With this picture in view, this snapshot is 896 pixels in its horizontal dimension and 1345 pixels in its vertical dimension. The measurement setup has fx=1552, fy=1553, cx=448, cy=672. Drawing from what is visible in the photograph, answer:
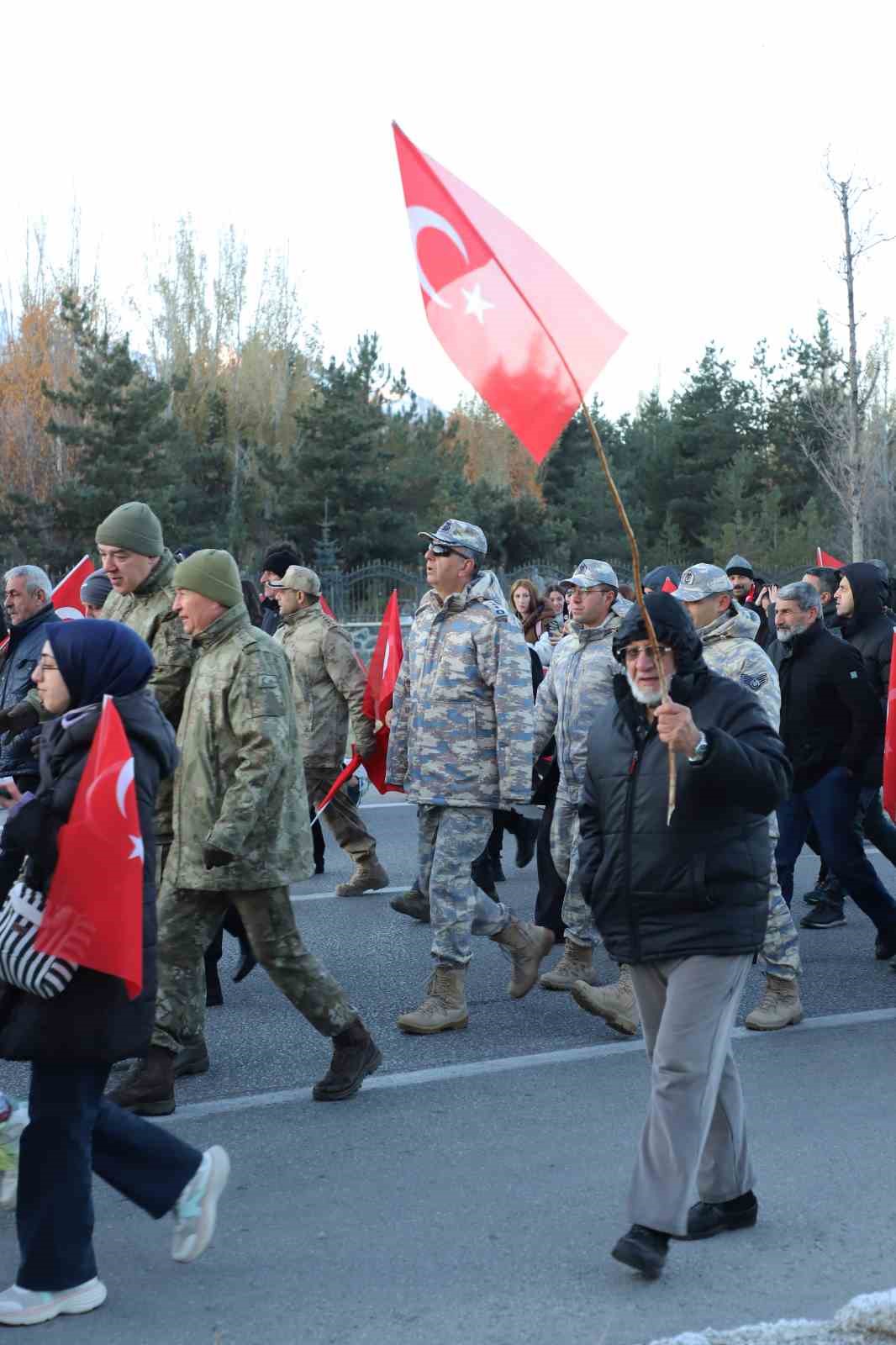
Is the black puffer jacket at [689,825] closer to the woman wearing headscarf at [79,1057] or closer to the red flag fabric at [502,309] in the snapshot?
the red flag fabric at [502,309]

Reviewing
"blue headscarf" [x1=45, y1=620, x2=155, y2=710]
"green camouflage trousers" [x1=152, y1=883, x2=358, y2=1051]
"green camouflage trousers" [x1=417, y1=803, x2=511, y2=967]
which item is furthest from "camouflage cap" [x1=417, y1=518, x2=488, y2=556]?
"blue headscarf" [x1=45, y1=620, x2=155, y2=710]

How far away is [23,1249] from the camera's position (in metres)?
3.61

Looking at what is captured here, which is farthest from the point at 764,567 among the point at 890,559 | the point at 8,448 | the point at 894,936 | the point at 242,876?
the point at 242,876

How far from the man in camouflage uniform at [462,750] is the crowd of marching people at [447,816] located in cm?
1

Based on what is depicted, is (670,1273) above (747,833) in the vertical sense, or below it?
below

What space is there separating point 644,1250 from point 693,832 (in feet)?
3.37

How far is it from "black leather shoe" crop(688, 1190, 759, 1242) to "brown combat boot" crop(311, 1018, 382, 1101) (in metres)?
1.52

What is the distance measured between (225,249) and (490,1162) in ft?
163

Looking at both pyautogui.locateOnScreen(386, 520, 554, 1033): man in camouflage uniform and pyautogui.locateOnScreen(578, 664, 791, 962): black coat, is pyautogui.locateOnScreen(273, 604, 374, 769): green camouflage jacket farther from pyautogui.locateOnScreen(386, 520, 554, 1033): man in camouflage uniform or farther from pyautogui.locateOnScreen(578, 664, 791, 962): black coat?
pyautogui.locateOnScreen(578, 664, 791, 962): black coat

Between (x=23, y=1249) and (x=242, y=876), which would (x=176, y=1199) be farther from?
(x=242, y=876)

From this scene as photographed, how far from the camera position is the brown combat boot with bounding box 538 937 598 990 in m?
6.73

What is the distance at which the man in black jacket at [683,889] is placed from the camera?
3830 mm

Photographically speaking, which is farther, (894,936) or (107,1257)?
(894,936)

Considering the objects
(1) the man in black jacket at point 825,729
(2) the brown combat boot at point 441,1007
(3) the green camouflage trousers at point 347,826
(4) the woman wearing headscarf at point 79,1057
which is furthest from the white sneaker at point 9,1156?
(3) the green camouflage trousers at point 347,826
